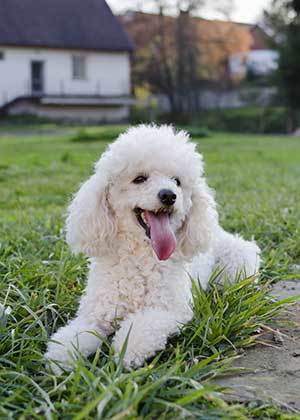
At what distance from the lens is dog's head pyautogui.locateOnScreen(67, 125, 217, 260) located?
328 centimetres

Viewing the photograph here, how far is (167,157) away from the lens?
337 cm

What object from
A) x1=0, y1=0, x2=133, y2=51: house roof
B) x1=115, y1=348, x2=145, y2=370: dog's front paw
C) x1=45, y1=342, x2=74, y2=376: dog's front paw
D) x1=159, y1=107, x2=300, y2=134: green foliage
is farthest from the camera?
x1=0, y1=0, x2=133, y2=51: house roof

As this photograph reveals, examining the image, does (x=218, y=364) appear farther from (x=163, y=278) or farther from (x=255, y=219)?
(x=255, y=219)

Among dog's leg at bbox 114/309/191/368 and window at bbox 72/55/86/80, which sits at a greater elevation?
window at bbox 72/55/86/80

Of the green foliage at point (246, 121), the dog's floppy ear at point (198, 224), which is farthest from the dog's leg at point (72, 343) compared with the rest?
the green foliage at point (246, 121)

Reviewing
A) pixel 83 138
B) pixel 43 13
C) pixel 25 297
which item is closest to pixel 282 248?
pixel 25 297

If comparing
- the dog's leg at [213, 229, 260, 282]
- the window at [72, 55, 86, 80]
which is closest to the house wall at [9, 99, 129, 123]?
the window at [72, 55, 86, 80]

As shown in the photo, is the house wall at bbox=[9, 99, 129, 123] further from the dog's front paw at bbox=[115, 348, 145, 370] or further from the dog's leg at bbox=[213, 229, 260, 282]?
the dog's front paw at bbox=[115, 348, 145, 370]

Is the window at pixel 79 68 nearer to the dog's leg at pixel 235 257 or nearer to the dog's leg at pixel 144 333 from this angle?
the dog's leg at pixel 235 257

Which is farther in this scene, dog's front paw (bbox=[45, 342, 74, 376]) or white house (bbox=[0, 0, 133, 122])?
white house (bbox=[0, 0, 133, 122])

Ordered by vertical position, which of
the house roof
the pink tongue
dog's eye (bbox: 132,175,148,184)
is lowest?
the pink tongue

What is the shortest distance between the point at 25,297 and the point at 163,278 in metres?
0.75

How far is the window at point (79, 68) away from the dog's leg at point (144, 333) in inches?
1402

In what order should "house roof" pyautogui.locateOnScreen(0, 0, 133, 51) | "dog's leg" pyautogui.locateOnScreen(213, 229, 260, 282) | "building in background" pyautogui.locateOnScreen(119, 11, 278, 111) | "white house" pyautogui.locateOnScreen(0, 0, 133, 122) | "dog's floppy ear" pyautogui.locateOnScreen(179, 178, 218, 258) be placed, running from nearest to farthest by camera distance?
"dog's floppy ear" pyautogui.locateOnScreen(179, 178, 218, 258) → "dog's leg" pyautogui.locateOnScreen(213, 229, 260, 282) → "white house" pyautogui.locateOnScreen(0, 0, 133, 122) → "house roof" pyautogui.locateOnScreen(0, 0, 133, 51) → "building in background" pyautogui.locateOnScreen(119, 11, 278, 111)
